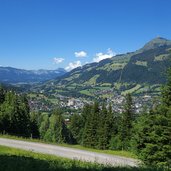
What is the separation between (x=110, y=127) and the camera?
8488 cm

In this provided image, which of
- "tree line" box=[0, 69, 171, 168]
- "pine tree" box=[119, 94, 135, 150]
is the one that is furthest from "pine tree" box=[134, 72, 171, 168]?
"pine tree" box=[119, 94, 135, 150]

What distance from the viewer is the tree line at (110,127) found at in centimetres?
2878

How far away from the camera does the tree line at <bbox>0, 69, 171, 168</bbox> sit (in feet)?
94.4

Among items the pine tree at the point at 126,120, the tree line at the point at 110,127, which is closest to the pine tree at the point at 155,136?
the tree line at the point at 110,127

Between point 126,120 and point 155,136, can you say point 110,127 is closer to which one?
point 126,120

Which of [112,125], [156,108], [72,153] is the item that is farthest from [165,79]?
[112,125]

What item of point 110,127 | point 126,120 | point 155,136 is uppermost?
point 126,120

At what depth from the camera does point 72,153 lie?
34000 mm

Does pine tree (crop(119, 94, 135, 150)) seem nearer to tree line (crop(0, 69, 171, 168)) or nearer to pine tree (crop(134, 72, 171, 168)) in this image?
tree line (crop(0, 69, 171, 168))

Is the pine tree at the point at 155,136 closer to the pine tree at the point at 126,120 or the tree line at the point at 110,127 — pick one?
the tree line at the point at 110,127

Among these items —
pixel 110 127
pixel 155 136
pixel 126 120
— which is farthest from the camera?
pixel 110 127

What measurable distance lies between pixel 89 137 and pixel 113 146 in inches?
334

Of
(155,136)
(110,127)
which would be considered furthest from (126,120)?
(155,136)

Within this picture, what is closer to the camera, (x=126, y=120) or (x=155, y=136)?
(x=155, y=136)
